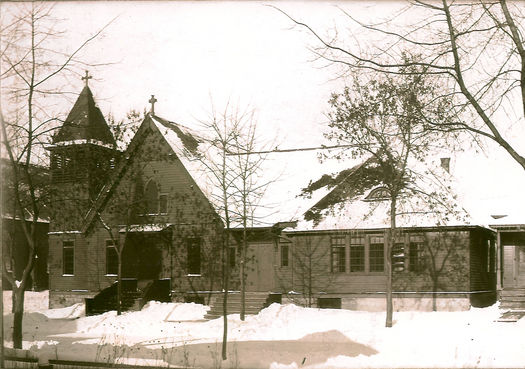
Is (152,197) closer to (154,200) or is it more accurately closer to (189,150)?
(154,200)

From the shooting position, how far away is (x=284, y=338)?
1989 centimetres

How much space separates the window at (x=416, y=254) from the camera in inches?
1005

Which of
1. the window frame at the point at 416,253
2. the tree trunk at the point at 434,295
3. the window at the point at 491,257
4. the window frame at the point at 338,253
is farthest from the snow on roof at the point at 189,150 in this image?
the window at the point at 491,257

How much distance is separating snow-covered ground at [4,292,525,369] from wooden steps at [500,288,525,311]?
48cm

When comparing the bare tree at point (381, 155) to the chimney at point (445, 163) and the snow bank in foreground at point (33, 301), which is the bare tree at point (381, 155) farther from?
the snow bank in foreground at point (33, 301)

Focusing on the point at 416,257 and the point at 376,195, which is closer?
the point at 416,257

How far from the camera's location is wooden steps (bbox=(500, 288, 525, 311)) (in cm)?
2368

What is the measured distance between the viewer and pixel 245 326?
2239 centimetres

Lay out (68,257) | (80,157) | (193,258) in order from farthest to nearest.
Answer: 1. (68,257)
2. (193,258)
3. (80,157)

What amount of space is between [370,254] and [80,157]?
1157cm

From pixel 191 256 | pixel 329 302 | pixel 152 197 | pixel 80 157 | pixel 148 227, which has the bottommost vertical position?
pixel 329 302

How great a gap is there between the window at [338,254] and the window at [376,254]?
3.49 ft

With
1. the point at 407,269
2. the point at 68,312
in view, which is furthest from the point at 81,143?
the point at 407,269

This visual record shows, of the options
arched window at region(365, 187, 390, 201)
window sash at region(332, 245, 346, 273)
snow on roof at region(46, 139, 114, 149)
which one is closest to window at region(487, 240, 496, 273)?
arched window at region(365, 187, 390, 201)
